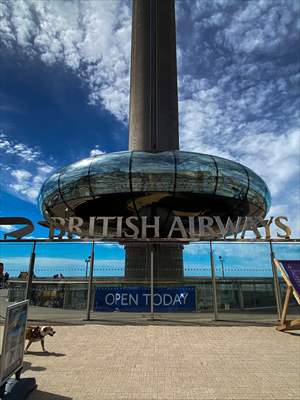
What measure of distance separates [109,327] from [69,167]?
9.59m

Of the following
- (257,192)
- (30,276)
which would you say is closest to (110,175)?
(30,276)

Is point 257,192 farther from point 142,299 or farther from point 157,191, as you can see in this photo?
point 142,299

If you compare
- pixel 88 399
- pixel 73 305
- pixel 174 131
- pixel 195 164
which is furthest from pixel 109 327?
pixel 174 131

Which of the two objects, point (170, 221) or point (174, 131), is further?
point (174, 131)

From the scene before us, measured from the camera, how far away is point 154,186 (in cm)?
1516

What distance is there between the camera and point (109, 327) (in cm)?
876

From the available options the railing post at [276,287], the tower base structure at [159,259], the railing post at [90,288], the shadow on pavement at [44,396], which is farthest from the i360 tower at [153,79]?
the shadow on pavement at [44,396]

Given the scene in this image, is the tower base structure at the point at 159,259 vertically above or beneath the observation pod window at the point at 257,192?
beneath

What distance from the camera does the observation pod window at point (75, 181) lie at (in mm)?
15328

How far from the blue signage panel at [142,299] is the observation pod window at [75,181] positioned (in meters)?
6.76

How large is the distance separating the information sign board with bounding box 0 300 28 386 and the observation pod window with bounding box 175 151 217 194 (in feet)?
36.8

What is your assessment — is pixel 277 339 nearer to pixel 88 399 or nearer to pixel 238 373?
pixel 238 373

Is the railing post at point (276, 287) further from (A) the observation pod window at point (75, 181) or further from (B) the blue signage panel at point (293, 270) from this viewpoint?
(A) the observation pod window at point (75, 181)

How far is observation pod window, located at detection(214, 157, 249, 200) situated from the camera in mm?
15492
